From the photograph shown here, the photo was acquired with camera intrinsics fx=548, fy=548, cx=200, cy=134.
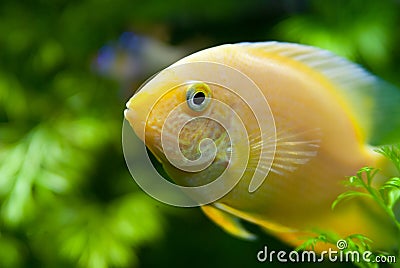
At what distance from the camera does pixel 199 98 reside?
1.59 ft

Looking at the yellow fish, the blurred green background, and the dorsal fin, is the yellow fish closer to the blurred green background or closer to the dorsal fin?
the dorsal fin

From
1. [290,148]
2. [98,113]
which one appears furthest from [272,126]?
[98,113]

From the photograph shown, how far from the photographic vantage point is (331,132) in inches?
21.2

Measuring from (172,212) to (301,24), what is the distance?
0.64 meters

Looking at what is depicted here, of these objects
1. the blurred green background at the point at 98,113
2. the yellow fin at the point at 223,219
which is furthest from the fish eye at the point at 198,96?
the blurred green background at the point at 98,113

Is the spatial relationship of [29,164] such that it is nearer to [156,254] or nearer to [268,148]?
[156,254]

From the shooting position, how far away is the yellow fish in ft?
1.57

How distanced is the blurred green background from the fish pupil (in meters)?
0.90

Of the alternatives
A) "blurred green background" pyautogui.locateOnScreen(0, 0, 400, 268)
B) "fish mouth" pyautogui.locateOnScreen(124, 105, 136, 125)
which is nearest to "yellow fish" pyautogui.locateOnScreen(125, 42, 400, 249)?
"fish mouth" pyautogui.locateOnScreen(124, 105, 136, 125)

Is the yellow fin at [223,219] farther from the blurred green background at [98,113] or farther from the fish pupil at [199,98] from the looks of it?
the blurred green background at [98,113]

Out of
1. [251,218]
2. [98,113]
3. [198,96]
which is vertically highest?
[98,113]

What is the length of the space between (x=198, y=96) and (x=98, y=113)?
1106 millimetres

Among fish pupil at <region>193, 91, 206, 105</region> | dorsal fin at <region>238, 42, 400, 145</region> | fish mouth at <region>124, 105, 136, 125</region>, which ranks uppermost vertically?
dorsal fin at <region>238, 42, 400, 145</region>

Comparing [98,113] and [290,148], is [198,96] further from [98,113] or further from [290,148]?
[98,113]
